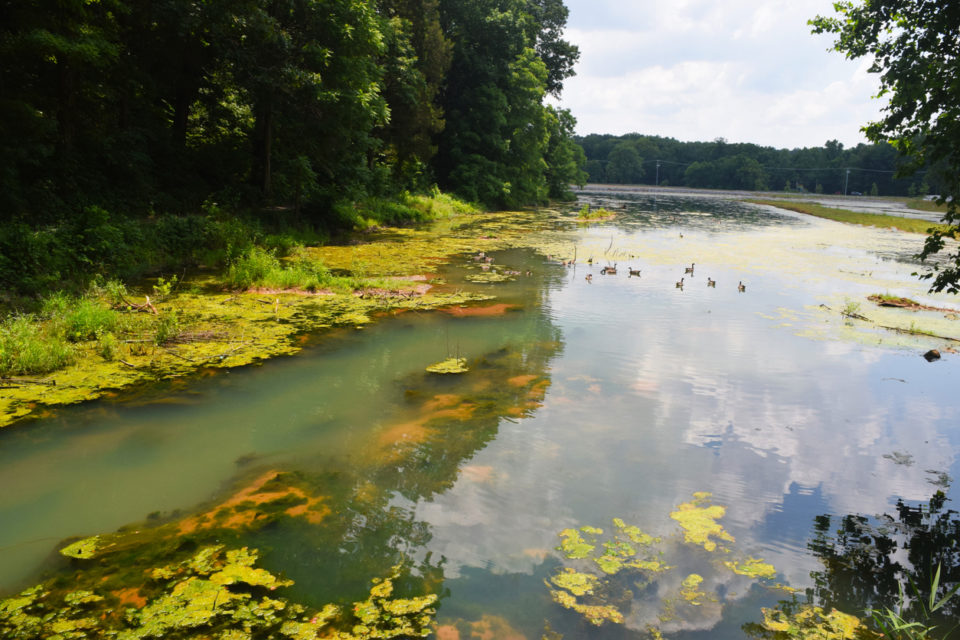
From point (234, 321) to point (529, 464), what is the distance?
245 inches

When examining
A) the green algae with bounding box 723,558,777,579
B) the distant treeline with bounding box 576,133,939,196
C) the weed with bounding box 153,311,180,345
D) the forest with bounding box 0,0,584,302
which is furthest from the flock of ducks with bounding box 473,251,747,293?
the distant treeline with bounding box 576,133,939,196

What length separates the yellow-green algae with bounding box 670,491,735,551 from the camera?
430 centimetres

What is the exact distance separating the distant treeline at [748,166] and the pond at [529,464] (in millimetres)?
109685

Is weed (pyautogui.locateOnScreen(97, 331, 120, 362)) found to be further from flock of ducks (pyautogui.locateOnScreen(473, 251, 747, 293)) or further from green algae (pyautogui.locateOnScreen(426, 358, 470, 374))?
flock of ducks (pyautogui.locateOnScreen(473, 251, 747, 293))

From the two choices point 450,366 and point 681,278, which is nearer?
point 450,366

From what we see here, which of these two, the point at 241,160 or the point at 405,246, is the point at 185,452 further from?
the point at 241,160

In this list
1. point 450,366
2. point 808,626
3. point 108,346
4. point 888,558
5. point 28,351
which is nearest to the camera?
point 808,626

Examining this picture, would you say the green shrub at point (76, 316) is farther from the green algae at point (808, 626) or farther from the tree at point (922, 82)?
the tree at point (922, 82)

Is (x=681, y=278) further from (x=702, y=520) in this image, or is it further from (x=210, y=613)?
(x=210, y=613)

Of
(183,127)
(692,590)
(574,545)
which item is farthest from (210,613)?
(183,127)

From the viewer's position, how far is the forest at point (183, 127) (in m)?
11.3

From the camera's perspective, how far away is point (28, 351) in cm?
664

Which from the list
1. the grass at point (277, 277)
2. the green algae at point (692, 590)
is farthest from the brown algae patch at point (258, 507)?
the grass at point (277, 277)

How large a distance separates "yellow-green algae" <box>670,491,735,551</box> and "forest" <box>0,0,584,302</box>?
32.8 feet
